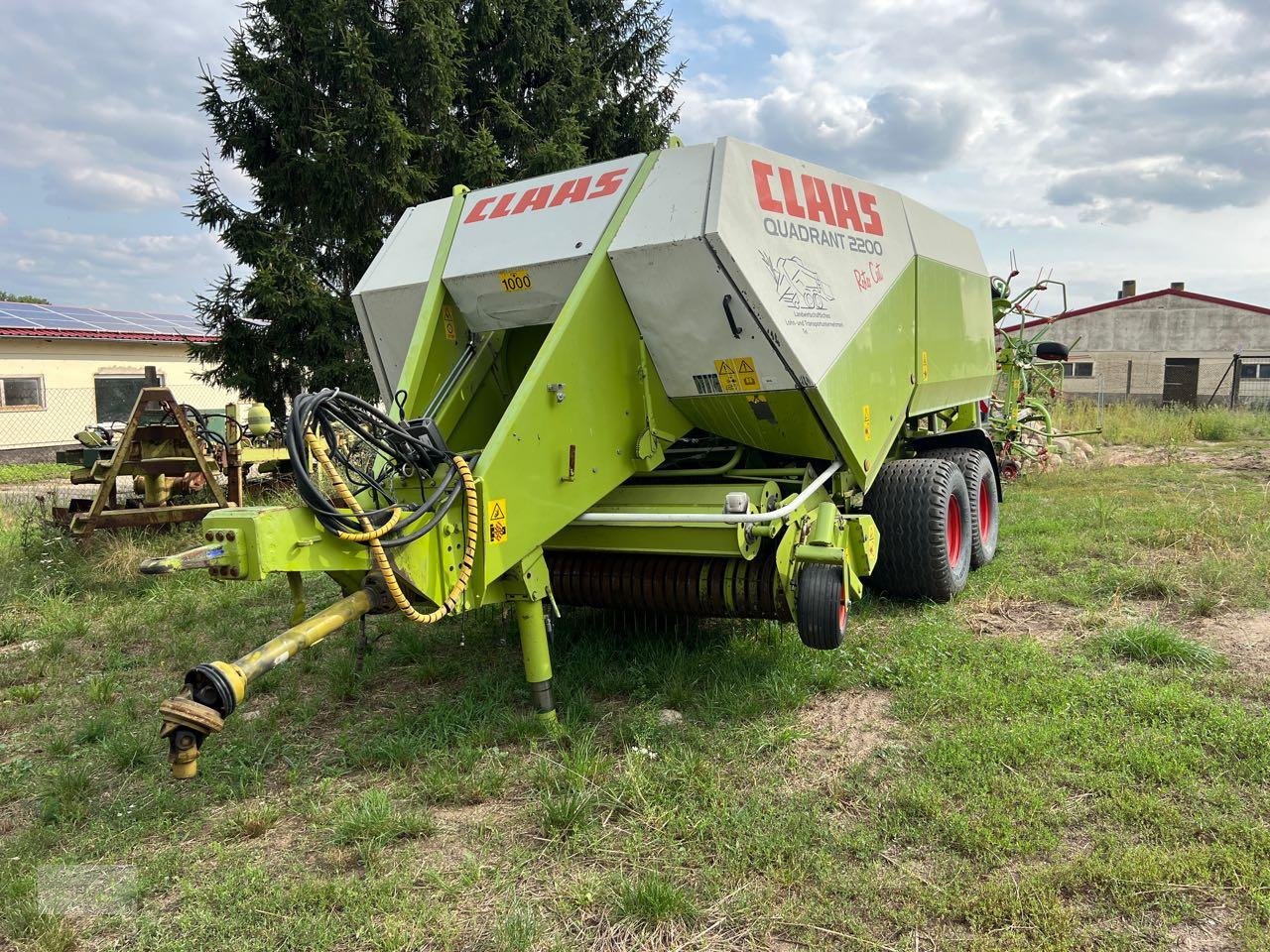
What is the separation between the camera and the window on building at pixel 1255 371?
1019 inches

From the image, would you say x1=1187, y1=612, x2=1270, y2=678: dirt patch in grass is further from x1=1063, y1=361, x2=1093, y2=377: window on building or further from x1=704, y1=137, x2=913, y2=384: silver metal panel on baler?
x1=1063, y1=361, x2=1093, y2=377: window on building

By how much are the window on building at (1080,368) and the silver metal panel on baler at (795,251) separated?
990 inches

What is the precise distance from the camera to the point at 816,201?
14.1 ft

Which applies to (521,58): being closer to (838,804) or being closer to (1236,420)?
(838,804)

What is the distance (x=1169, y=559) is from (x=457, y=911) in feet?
18.3

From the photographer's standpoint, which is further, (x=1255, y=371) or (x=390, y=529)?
(x=1255, y=371)

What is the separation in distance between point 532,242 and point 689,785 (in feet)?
8.20

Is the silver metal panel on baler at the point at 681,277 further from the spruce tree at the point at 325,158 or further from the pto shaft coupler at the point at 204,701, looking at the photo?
the spruce tree at the point at 325,158

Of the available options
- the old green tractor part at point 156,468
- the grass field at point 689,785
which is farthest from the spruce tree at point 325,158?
the grass field at point 689,785

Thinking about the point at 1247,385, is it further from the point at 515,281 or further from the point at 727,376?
the point at 515,281

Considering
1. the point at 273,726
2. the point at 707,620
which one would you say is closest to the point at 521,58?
the point at 707,620

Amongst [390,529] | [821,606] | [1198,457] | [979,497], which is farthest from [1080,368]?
[390,529]

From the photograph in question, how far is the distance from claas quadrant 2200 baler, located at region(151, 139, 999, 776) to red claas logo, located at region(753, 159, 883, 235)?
0.01 metres

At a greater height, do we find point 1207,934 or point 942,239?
point 942,239
